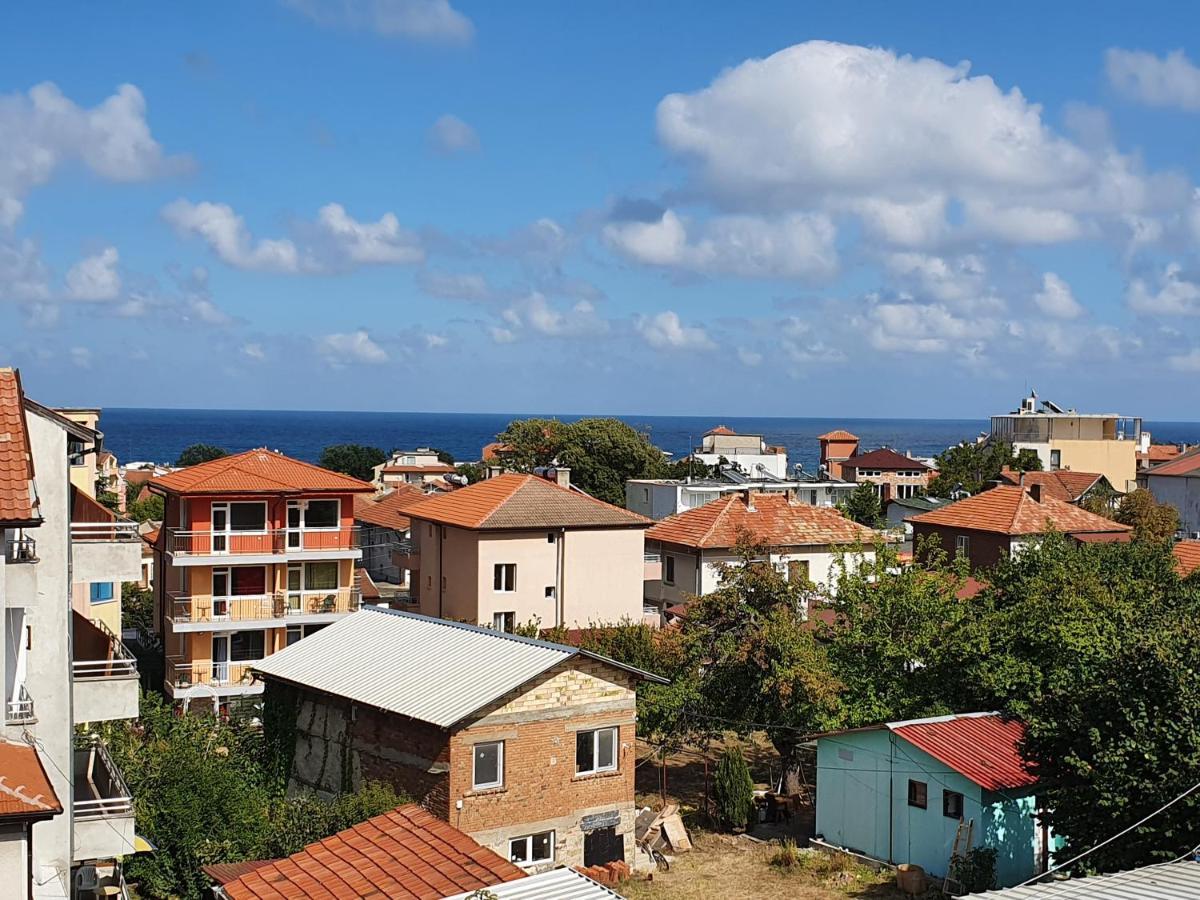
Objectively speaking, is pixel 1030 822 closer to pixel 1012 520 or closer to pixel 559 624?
pixel 559 624

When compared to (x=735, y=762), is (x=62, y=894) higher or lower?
higher

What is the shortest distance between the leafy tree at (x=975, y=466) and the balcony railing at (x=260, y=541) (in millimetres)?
55773

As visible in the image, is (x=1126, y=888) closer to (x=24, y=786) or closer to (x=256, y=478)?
(x=24, y=786)

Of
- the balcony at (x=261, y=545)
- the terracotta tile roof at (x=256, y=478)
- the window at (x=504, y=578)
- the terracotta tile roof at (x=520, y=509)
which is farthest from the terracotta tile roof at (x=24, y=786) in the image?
the window at (x=504, y=578)

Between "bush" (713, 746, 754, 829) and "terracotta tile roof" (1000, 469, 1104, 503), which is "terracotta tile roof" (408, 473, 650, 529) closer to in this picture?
"bush" (713, 746, 754, 829)

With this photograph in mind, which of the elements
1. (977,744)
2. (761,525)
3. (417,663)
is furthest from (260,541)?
(977,744)

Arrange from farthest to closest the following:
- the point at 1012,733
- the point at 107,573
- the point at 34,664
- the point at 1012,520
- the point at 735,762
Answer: the point at 1012,520
the point at 735,762
the point at 1012,733
the point at 107,573
the point at 34,664

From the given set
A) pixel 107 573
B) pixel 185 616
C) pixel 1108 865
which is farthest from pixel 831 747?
pixel 185 616

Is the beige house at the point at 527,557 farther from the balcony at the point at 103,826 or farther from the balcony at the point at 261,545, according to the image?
the balcony at the point at 103,826

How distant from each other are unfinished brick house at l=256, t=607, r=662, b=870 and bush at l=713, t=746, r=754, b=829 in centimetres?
369

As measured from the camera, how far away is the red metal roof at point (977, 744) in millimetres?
25180

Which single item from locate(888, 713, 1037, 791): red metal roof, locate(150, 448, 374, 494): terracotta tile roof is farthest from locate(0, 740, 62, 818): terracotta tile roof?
locate(150, 448, 374, 494): terracotta tile roof

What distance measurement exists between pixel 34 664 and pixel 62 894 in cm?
280

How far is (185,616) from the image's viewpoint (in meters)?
38.7
